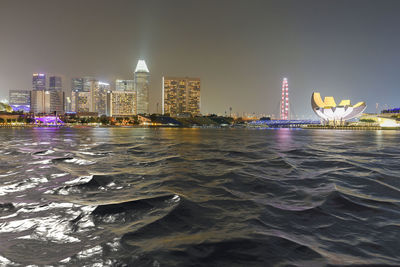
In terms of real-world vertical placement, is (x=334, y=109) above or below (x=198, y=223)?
above

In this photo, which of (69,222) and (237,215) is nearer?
(69,222)

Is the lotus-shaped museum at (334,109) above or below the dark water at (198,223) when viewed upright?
above

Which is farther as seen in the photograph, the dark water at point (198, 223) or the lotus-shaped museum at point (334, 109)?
the lotus-shaped museum at point (334, 109)

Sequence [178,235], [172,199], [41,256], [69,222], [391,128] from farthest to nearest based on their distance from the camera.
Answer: [391,128], [172,199], [69,222], [178,235], [41,256]

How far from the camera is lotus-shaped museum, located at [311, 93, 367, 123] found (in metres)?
152

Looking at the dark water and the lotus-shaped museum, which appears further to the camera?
the lotus-shaped museum

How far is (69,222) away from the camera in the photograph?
4414mm

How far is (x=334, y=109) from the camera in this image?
512 ft

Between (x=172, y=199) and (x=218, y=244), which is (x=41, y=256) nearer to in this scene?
(x=218, y=244)

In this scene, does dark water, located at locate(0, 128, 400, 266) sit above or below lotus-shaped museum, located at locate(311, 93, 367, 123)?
below

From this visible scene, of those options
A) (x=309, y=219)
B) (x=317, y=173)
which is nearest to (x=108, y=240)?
(x=309, y=219)

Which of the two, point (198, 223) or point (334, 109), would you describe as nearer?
point (198, 223)

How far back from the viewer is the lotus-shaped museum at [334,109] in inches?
5974

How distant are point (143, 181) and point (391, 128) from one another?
179m
